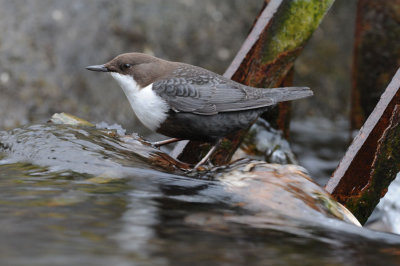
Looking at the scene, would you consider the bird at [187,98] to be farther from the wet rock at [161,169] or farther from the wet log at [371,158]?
the wet log at [371,158]

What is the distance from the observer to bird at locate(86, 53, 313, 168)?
11.6 ft

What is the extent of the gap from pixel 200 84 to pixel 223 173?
85 cm

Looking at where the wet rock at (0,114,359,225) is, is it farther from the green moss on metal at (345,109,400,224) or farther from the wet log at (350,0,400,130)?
the wet log at (350,0,400,130)

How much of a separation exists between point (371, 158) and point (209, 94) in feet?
3.59

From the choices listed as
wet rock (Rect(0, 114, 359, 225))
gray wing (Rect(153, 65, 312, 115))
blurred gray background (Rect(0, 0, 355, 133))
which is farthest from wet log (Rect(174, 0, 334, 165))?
blurred gray background (Rect(0, 0, 355, 133))

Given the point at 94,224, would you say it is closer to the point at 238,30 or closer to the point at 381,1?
the point at 381,1

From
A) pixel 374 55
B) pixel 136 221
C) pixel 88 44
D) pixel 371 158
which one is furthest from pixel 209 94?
pixel 88 44

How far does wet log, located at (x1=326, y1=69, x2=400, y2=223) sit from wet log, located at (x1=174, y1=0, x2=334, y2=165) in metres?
1.05

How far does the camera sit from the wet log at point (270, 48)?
4.13 m

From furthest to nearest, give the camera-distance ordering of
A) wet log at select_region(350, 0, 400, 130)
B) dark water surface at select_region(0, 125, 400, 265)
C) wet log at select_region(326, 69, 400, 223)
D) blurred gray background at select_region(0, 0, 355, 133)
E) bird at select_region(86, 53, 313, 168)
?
blurred gray background at select_region(0, 0, 355, 133) → wet log at select_region(350, 0, 400, 130) → bird at select_region(86, 53, 313, 168) → wet log at select_region(326, 69, 400, 223) → dark water surface at select_region(0, 125, 400, 265)

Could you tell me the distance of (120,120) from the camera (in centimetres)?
672

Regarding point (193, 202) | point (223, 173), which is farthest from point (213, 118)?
point (193, 202)

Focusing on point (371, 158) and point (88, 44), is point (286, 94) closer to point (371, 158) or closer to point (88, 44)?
point (371, 158)

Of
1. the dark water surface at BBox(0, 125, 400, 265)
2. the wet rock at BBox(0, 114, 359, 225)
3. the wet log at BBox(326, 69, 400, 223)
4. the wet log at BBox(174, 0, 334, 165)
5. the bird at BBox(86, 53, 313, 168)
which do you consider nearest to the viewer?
the dark water surface at BBox(0, 125, 400, 265)
